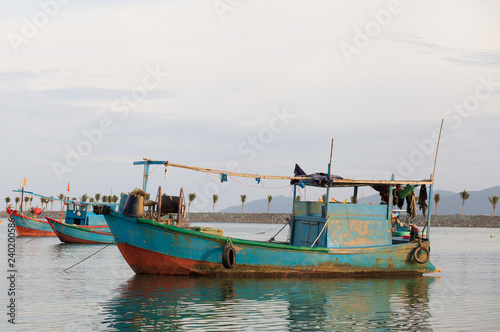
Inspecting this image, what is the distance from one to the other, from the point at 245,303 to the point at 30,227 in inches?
1570

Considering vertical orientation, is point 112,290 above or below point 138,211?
below

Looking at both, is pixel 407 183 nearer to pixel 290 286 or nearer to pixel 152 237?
pixel 290 286

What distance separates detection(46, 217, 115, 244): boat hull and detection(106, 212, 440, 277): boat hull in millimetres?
22035

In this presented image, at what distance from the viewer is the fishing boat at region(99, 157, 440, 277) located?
19.4 m

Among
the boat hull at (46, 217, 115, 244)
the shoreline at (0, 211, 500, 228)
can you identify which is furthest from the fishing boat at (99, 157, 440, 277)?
the shoreline at (0, 211, 500, 228)

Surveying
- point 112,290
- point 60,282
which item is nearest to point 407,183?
point 112,290

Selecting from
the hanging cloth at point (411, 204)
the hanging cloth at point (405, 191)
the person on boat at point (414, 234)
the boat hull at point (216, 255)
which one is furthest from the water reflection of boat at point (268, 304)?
the hanging cloth at point (405, 191)

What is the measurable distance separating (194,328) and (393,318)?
4998 millimetres

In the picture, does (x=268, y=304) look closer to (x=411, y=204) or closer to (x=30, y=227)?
(x=411, y=204)

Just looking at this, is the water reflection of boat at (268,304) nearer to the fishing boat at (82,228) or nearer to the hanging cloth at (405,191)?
the hanging cloth at (405,191)

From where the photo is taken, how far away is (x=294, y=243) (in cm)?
2198

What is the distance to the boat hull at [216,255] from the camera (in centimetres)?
1941

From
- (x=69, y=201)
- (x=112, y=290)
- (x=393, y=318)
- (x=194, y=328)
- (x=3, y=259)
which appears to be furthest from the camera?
(x=69, y=201)

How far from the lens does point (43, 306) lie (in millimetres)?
15578
